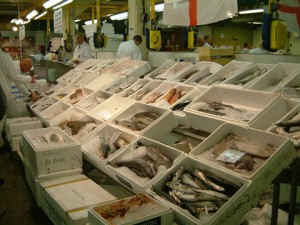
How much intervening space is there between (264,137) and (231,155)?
293 millimetres

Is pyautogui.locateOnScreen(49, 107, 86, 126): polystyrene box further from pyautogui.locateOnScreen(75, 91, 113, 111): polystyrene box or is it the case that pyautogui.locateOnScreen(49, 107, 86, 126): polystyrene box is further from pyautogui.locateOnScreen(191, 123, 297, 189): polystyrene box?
pyautogui.locateOnScreen(191, 123, 297, 189): polystyrene box

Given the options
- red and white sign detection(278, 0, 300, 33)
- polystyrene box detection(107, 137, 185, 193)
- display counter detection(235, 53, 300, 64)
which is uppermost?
red and white sign detection(278, 0, 300, 33)

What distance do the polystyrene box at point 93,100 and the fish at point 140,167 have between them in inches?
79.2

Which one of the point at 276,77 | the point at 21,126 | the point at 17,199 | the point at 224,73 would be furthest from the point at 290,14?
the point at 17,199

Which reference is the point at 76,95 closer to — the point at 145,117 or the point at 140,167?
the point at 145,117

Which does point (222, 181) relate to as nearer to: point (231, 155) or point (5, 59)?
point (231, 155)

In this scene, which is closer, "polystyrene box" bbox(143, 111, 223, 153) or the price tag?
the price tag

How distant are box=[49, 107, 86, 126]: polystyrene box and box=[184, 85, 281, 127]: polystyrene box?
226 centimetres

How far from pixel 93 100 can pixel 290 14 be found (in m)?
3.73

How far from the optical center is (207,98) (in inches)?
146

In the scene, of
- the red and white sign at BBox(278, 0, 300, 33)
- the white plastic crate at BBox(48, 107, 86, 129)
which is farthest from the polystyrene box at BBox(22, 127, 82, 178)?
the red and white sign at BBox(278, 0, 300, 33)

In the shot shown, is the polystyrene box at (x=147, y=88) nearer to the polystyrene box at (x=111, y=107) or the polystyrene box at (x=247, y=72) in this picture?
the polystyrene box at (x=111, y=107)

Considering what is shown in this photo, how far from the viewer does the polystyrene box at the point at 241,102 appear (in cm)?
296

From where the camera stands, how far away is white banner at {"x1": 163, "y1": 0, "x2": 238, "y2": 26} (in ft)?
19.3
